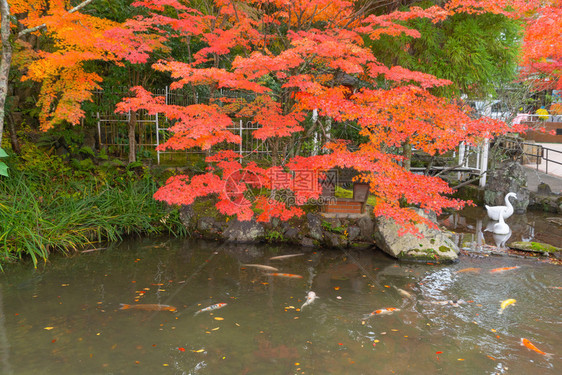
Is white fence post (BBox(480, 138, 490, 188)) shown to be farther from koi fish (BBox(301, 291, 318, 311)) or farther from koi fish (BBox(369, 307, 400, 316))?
koi fish (BBox(301, 291, 318, 311))

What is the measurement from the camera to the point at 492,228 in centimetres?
1033

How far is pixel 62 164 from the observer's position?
992 cm

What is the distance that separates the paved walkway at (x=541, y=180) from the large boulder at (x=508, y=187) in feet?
4.01

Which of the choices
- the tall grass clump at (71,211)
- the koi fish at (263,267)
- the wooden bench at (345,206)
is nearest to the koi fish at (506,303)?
the wooden bench at (345,206)

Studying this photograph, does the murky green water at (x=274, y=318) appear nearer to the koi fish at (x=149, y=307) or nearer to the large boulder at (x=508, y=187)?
the koi fish at (x=149, y=307)

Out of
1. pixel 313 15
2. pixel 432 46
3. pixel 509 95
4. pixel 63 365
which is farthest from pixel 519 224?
pixel 63 365

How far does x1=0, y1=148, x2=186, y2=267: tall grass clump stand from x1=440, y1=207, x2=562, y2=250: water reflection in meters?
6.80

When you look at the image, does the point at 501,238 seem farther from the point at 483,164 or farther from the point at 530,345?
the point at 530,345

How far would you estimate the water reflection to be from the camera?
9.15 meters

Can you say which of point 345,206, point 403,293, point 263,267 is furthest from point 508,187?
point 263,267

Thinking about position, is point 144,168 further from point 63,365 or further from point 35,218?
point 63,365

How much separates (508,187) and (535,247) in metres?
4.29

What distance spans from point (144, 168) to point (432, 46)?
7.49 m

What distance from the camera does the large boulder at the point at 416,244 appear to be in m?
7.94
